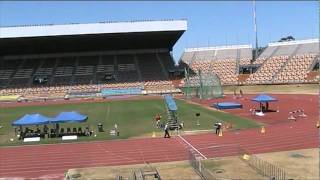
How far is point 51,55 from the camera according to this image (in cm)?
8825

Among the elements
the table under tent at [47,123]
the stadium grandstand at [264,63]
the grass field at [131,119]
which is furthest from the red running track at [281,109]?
the stadium grandstand at [264,63]

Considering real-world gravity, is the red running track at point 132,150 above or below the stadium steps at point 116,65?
below

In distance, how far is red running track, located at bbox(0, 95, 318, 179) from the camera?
24.2m

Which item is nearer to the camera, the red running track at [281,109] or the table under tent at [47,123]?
the table under tent at [47,123]

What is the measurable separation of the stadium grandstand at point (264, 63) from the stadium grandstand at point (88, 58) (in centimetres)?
868

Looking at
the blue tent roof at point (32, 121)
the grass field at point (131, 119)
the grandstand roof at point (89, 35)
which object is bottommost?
the grass field at point (131, 119)

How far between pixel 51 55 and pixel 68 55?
3.11 metres

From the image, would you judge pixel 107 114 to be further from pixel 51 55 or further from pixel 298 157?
pixel 51 55

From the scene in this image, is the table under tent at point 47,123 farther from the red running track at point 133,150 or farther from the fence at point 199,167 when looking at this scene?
the fence at point 199,167

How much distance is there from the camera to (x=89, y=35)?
72000 millimetres

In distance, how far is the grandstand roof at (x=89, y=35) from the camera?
229 feet

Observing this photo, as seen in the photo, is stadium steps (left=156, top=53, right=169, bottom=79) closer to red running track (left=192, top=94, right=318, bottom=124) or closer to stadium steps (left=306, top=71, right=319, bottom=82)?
red running track (left=192, top=94, right=318, bottom=124)

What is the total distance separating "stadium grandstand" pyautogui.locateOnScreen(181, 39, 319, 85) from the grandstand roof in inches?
452

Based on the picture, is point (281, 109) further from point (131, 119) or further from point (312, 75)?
point (312, 75)
